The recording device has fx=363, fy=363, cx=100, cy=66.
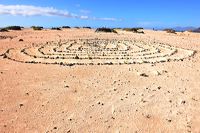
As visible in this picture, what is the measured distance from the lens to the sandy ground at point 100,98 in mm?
11414

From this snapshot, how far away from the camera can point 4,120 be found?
1168cm

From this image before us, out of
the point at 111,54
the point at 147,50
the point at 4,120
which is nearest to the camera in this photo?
the point at 4,120

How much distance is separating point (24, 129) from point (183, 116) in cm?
525

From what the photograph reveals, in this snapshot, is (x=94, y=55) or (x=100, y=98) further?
(x=94, y=55)

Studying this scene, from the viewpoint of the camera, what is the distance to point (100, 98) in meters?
14.0

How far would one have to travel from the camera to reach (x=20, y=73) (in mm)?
18266

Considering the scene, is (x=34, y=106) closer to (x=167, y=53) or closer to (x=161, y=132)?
(x=161, y=132)

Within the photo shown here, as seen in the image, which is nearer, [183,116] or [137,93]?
[183,116]

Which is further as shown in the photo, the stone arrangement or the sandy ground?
the stone arrangement

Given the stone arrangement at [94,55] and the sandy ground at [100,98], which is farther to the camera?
the stone arrangement at [94,55]

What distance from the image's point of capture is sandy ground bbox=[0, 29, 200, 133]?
1141cm

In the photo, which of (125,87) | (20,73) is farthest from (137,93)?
(20,73)

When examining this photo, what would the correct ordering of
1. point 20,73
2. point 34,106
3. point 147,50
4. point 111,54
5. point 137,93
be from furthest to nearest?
point 147,50 < point 111,54 < point 20,73 < point 137,93 < point 34,106

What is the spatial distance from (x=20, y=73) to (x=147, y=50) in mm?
10774
